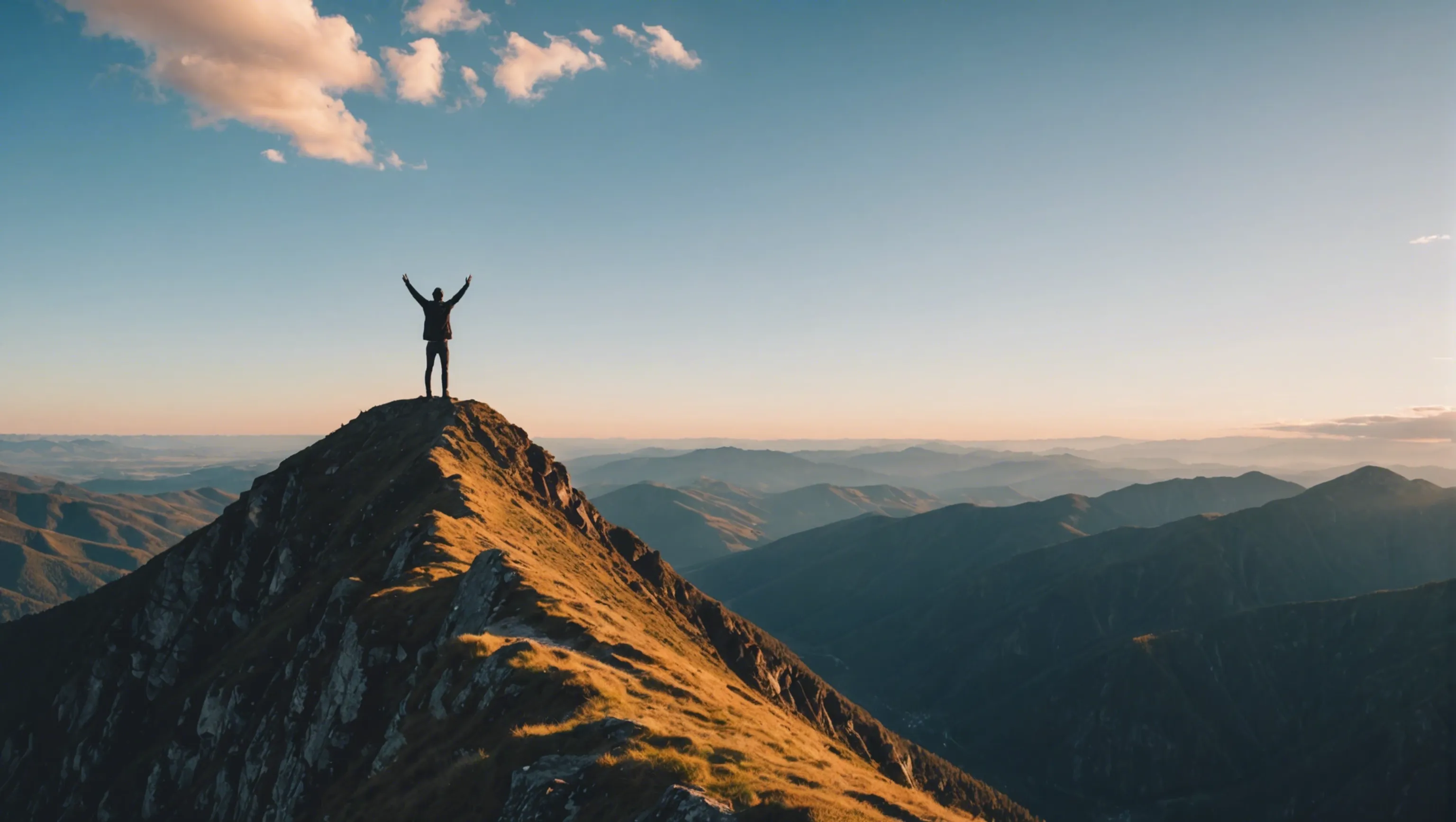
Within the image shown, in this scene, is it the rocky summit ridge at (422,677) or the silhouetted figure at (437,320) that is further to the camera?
the silhouetted figure at (437,320)

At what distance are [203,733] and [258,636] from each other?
10500 millimetres

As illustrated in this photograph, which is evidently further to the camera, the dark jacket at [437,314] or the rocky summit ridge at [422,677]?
the dark jacket at [437,314]

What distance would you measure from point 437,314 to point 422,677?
119ft

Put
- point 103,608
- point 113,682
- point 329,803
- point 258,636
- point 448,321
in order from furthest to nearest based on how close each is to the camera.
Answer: point 103,608, point 113,682, point 258,636, point 448,321, point 329,803

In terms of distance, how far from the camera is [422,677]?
46.1m

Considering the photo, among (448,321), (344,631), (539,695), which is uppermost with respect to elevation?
(448,321)

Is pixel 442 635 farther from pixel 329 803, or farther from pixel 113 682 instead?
pixel 113 682

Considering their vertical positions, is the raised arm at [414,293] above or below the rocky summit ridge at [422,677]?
above

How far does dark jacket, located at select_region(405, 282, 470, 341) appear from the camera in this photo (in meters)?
65.2

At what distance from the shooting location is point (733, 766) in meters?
26.0

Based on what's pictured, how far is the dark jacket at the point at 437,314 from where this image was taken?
6519cm

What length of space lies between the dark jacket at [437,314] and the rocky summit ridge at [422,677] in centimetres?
1898

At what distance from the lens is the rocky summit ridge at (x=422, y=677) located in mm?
27594

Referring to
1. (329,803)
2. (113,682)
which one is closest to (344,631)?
(329,803)
